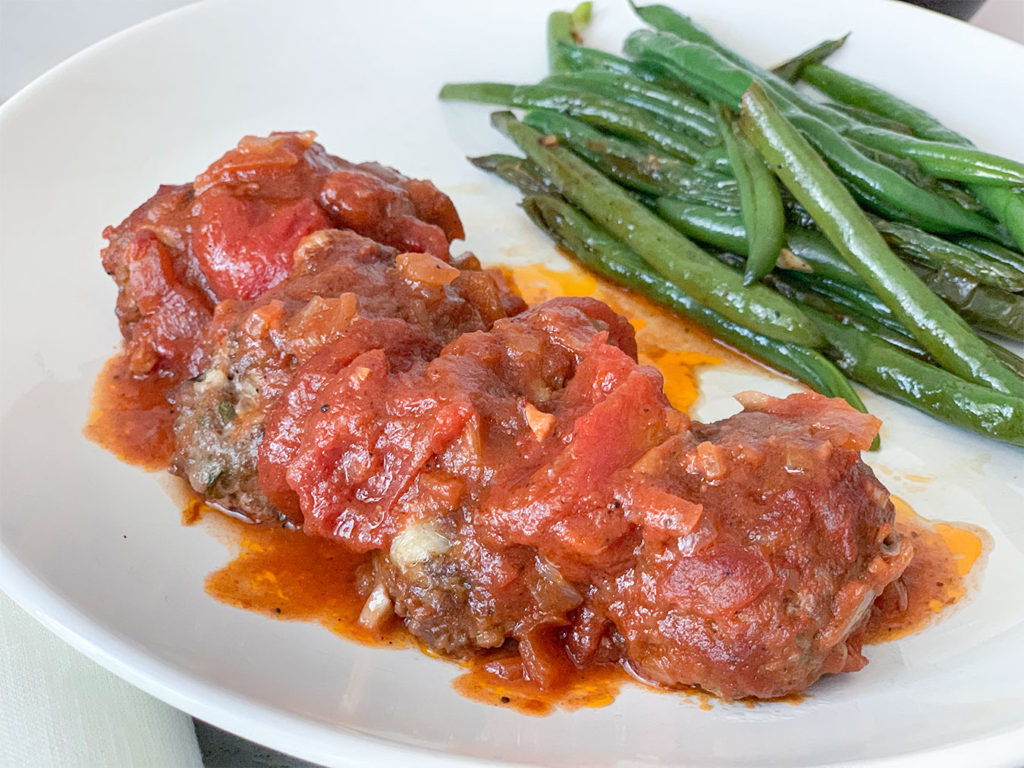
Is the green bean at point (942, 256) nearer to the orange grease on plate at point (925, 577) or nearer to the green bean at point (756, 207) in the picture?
the green bean at point (756, 207)

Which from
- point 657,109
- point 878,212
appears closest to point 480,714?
point 878,212

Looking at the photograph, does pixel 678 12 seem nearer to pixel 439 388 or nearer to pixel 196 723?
pixel 439 388

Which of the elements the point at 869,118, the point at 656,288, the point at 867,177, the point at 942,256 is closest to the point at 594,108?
the point at 656,288

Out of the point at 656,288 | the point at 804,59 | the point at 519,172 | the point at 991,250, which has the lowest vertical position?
the point at 656,288

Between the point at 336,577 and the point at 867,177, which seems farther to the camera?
the point at 867,177

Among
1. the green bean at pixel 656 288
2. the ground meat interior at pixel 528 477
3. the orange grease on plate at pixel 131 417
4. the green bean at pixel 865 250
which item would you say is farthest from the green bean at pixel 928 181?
the orange grease on plate at pixel 131 417

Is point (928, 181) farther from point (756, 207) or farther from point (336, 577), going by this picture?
point (336, 577)
